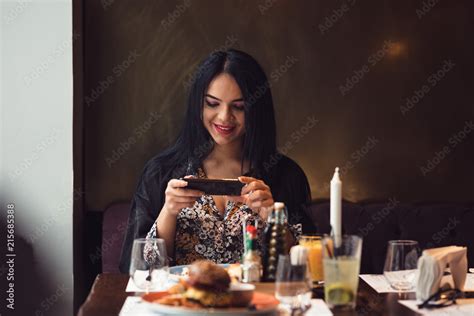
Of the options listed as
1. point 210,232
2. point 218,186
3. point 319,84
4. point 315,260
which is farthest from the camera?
point 319,84

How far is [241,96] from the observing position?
2.85m

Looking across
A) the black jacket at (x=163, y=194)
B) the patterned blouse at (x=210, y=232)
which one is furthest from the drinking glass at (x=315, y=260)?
the black jacket at (x=163, y=194)

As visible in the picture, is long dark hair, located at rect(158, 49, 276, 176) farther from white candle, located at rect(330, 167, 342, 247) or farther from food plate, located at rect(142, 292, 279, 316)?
food plate, located at rect(142, 292, 279, 316)

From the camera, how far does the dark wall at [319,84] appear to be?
11.1ft

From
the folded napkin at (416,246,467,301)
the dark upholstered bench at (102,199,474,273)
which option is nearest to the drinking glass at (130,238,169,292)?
the folded napkin at (416,246,467,301)

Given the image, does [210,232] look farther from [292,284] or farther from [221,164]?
[292,284]

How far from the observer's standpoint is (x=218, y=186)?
2393mm

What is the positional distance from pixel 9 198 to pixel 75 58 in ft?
2.03

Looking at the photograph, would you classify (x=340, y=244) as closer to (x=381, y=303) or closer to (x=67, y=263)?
(x=381, y=303)

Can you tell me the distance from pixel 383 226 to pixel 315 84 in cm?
67

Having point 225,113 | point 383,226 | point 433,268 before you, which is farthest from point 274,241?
point 383,226

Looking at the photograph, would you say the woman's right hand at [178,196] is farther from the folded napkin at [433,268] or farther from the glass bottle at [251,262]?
the folded napkin at [433,268]

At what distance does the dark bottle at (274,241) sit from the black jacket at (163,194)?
80cm

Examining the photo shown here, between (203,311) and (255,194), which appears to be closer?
(203,311)
